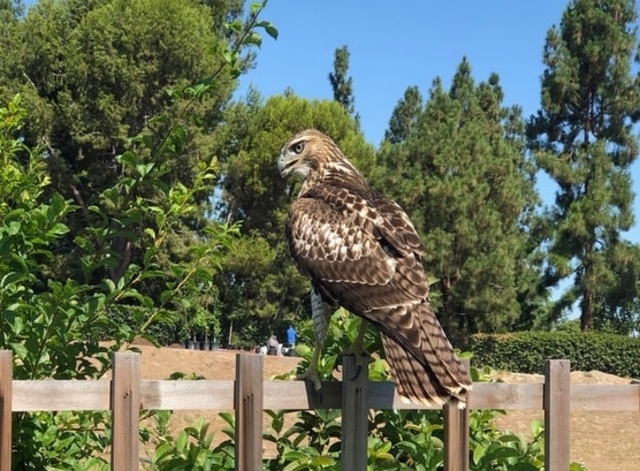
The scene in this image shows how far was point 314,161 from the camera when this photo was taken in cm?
413

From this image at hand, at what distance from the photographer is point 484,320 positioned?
96.7ft

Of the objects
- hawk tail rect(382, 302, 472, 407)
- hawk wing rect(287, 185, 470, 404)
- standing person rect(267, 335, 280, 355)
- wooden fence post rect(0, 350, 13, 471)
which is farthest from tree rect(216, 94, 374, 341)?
wooden fence post rect(0, 350, 13, 471)

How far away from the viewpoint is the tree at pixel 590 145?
104 feet

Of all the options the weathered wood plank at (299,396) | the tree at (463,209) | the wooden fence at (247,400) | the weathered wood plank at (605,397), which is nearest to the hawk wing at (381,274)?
the wooden fence at (247,400)

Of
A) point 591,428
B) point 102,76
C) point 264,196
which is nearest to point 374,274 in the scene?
point 591,428

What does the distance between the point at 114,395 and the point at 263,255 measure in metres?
32.1

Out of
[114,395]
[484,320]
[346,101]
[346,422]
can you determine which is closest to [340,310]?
[346,422]

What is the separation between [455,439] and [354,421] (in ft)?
1.35

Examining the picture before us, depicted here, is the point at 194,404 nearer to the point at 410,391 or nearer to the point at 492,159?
the point at 410,391

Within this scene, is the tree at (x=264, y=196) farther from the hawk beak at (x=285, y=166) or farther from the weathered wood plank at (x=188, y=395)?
the weathered wood plank at (x=188, y=395)

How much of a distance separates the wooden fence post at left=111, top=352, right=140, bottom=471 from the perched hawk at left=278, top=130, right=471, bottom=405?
620 mm

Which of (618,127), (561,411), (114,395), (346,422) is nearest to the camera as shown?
(114,395)

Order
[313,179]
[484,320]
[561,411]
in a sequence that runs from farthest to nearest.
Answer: [484,320] < [313,179] < [561,411]

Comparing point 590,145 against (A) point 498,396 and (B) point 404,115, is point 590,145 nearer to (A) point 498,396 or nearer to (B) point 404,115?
(B) point 404,115
